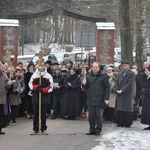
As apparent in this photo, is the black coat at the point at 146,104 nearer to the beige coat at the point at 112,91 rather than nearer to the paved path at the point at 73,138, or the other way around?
the paved path at the point at 73,138

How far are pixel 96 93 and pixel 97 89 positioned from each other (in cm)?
11

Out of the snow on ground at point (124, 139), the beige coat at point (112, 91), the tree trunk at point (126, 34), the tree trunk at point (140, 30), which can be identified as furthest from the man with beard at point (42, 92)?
the tree trunk at point (126, 34)

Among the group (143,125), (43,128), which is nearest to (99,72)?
(43,128)

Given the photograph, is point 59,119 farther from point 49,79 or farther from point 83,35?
point 83,35

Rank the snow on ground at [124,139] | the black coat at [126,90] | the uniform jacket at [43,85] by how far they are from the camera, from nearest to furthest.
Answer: the snow on ground at [124,139] → the uniform jacket at [43,85] → the black coat at [126,90]

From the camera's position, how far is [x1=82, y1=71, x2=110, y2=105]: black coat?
36.4 feet

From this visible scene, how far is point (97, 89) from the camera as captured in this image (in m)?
11.1

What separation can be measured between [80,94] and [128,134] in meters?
4.13

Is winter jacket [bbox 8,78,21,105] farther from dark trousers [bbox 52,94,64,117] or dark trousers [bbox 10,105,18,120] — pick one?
dark trousers [bbox 52,94,64,117]

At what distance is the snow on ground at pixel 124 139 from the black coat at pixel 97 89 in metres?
0.92

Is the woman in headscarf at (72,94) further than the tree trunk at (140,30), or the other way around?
the tree trunk at (140,30)

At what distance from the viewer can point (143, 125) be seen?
44.3 ft

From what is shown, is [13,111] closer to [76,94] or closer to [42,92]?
[76,94]

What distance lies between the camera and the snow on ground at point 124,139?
9430 mm
